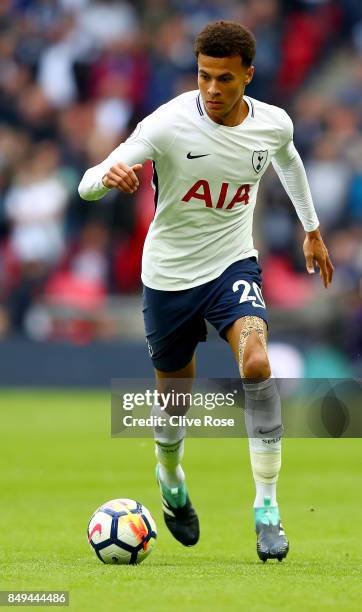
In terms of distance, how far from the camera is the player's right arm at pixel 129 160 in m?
5.88

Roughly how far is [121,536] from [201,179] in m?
1.74

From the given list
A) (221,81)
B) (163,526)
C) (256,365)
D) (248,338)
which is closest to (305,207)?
(221,81)

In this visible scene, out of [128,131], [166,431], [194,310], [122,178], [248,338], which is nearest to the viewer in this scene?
[122,178]

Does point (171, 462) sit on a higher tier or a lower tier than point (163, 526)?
higher

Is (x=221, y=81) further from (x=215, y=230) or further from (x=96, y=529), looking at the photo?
(x=96, y=529)

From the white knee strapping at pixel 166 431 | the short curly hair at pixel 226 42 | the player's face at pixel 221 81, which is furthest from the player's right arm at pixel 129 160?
the white knee strapping at pixel 166 431

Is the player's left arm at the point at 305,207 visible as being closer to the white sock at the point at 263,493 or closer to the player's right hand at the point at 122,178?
the white sock at the point at 263,493

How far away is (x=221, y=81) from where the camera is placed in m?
6.45

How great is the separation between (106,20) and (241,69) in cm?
1338

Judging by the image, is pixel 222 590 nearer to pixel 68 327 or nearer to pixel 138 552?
pixel 138 552

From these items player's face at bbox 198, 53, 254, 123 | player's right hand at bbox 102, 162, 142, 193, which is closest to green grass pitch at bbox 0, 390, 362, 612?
player's right hand at bbox 102, 162, 142, 193

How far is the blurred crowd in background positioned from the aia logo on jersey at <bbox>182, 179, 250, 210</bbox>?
902 centimetres

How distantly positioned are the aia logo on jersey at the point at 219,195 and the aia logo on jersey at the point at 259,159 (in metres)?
0.10

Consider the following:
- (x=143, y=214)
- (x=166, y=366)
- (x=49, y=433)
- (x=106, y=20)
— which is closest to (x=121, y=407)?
(x=166, y=366)
